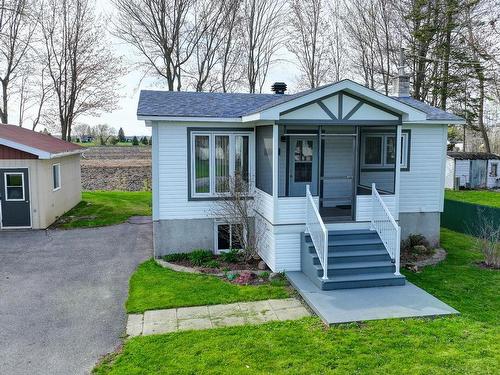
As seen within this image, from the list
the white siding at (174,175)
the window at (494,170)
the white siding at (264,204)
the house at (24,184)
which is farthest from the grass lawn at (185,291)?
the window at (494,170)

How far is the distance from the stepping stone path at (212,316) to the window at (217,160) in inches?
152

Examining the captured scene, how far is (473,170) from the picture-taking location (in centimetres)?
2597

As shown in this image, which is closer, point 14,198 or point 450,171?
point 14,198

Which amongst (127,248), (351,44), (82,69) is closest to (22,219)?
(127,248)

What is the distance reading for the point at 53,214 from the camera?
50.7 feet

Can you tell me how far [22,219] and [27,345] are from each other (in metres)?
9.30

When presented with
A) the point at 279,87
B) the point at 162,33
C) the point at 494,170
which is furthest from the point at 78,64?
the point at 494,170

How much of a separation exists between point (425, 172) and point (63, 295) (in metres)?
9.80

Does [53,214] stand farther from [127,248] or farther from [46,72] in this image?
[46,72]

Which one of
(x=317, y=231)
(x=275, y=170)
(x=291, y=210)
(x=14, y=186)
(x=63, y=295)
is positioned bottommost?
(x=63, y=295)

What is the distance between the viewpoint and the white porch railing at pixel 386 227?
844 cm

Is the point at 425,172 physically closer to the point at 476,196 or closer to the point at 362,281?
the point at 362,281

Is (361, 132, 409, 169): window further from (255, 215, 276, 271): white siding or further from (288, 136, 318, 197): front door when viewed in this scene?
(255, 215, 276, 271): white siding

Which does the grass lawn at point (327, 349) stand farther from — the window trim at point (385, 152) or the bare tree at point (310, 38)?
the bare tree at point (310, 38)
